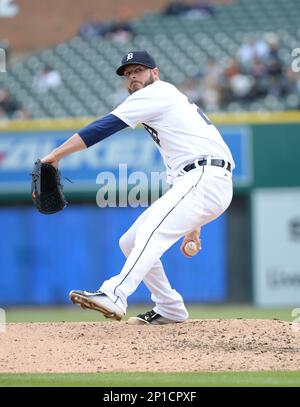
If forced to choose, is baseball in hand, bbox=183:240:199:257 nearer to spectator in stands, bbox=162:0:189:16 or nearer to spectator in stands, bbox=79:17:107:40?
spectator in stands, bbox=79:17:107:40

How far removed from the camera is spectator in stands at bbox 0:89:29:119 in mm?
17281

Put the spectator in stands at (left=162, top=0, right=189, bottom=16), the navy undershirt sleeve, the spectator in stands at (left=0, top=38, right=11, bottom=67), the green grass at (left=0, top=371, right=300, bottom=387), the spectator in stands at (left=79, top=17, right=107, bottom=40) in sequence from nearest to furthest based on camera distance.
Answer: the green grass at (left=0, top=371, right=300, bottom=387) < the navy undershirt sleeve < the spectator in stands at (left=79, top=17, right=107, bottom=40) < the spectator in stands at (left=162, top=0, right=189, bottom=16) < the spectator in stands at (left=0, top=38, right=11, bottom=67)

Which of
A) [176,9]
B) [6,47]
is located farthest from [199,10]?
[6,47]

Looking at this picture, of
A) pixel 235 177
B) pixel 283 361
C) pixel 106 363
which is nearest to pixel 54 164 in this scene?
pixel 106 363

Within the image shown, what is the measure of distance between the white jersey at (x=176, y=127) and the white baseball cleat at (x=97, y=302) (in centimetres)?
110

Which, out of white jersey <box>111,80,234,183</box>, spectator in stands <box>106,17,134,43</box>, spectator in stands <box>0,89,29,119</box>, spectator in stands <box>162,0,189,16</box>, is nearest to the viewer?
white jersey <box>111,80,234,183</box>

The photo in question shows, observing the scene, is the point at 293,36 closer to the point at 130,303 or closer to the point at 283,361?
the point at 130,303

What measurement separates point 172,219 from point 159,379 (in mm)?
1205

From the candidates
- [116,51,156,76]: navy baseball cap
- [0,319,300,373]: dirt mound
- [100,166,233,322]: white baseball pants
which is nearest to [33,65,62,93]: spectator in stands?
[0,319,300,373]: dirt mound

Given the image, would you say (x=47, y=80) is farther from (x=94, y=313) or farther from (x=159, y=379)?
(x=159, y=379)

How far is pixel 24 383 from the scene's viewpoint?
5.91m

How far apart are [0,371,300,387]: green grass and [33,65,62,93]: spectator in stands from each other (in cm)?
1224

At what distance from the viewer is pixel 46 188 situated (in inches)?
274
